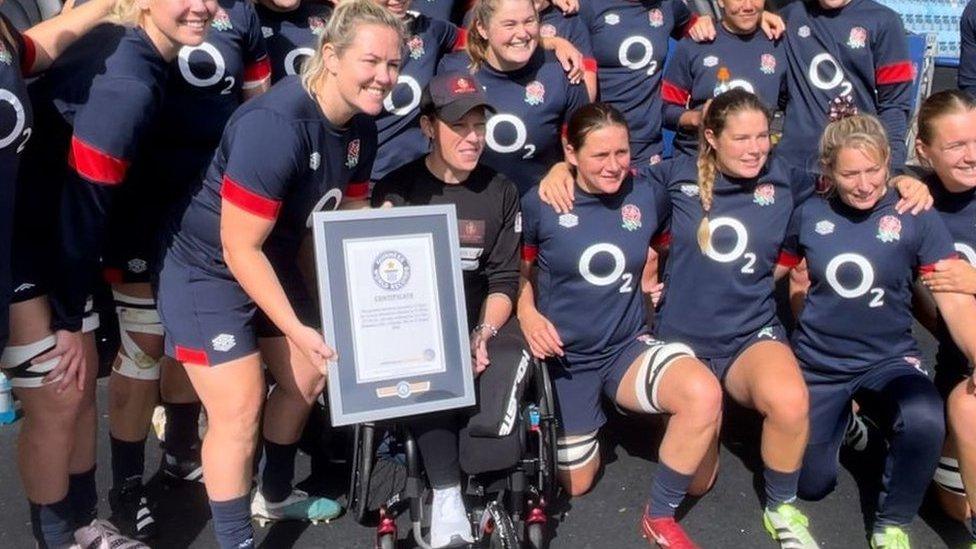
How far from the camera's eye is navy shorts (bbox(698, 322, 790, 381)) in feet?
11.2

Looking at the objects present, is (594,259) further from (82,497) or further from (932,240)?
(82,497)

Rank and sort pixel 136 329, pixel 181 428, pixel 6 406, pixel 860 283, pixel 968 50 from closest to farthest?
pixel 136 329 → pixel 860 283 → pixel 181 428 → pixel 6 406 → pixel 968 50

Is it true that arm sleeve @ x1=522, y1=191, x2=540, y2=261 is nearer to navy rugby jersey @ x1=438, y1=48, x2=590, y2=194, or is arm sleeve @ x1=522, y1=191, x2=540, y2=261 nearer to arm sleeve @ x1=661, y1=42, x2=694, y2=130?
navy rugby jersey @ x1=438, y1=48, x2=590, y2=194

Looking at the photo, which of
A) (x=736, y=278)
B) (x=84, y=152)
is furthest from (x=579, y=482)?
(x=84, y=152)

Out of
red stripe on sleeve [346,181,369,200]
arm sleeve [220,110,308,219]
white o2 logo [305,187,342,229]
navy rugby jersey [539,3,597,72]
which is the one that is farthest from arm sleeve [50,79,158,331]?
navy rugby jersey [539,3,597,72]

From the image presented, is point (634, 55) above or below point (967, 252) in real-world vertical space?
above

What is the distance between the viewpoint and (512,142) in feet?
12.2

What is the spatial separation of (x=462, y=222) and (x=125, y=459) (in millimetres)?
1424

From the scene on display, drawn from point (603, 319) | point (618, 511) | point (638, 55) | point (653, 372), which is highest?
point (638, 55)

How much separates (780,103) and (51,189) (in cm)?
296

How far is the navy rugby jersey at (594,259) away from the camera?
133 inches

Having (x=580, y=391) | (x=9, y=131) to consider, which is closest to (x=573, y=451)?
(x=580, y=391)

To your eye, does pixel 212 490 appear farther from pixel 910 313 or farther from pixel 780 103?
pixel 780 103

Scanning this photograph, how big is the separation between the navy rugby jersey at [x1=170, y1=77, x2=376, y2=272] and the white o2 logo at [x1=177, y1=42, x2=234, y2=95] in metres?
0.38
